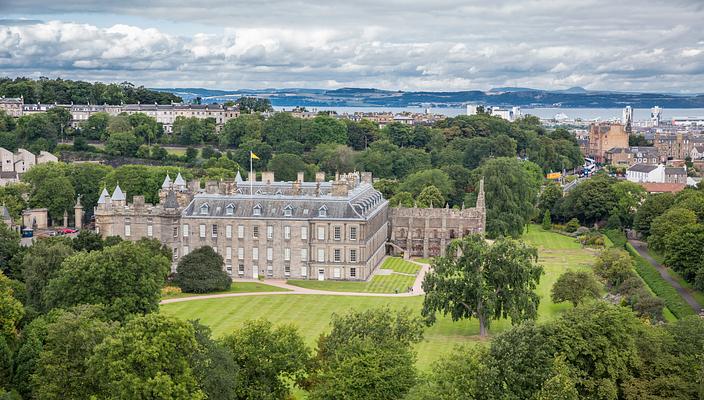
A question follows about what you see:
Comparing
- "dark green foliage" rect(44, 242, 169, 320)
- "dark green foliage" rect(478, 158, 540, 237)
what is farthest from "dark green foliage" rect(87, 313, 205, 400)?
"dark green foliage" rect(478, 158, 540, 237)

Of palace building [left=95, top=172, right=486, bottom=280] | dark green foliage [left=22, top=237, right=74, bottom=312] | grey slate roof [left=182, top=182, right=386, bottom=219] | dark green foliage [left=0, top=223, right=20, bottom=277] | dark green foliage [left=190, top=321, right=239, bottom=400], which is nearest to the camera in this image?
dark green foliage [left=190, top=321, right=239, bottom=400]

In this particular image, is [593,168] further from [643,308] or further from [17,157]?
[643,308]

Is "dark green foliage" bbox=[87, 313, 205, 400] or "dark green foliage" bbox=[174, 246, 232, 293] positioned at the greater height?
"dark green foliage" bbox=[87, 313, 205, 400]

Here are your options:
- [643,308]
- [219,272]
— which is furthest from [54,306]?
[643,308]

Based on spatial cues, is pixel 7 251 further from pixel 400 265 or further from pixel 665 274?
pixel 665 274

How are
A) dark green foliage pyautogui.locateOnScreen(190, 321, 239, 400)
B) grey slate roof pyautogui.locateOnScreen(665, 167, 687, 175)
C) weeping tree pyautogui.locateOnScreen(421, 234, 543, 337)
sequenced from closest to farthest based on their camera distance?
dark green foliage pyautogui.locateOnScreen(190, 321, 239, 400), weeping tree pyautogui.locateOnScreen(421, 234, 543, 337), grey slate roof pyautogui.locateOnScreen(665, 167, 687, 175)

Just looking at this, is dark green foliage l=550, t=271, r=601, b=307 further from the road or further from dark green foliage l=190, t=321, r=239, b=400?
dark green foliage l=190, t=321, r=239, b=400

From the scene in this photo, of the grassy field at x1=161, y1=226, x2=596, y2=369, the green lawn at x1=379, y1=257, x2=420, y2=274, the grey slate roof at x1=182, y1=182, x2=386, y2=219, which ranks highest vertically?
the grey slate roof at x1=182, y1=182, x2=386, y2=219
